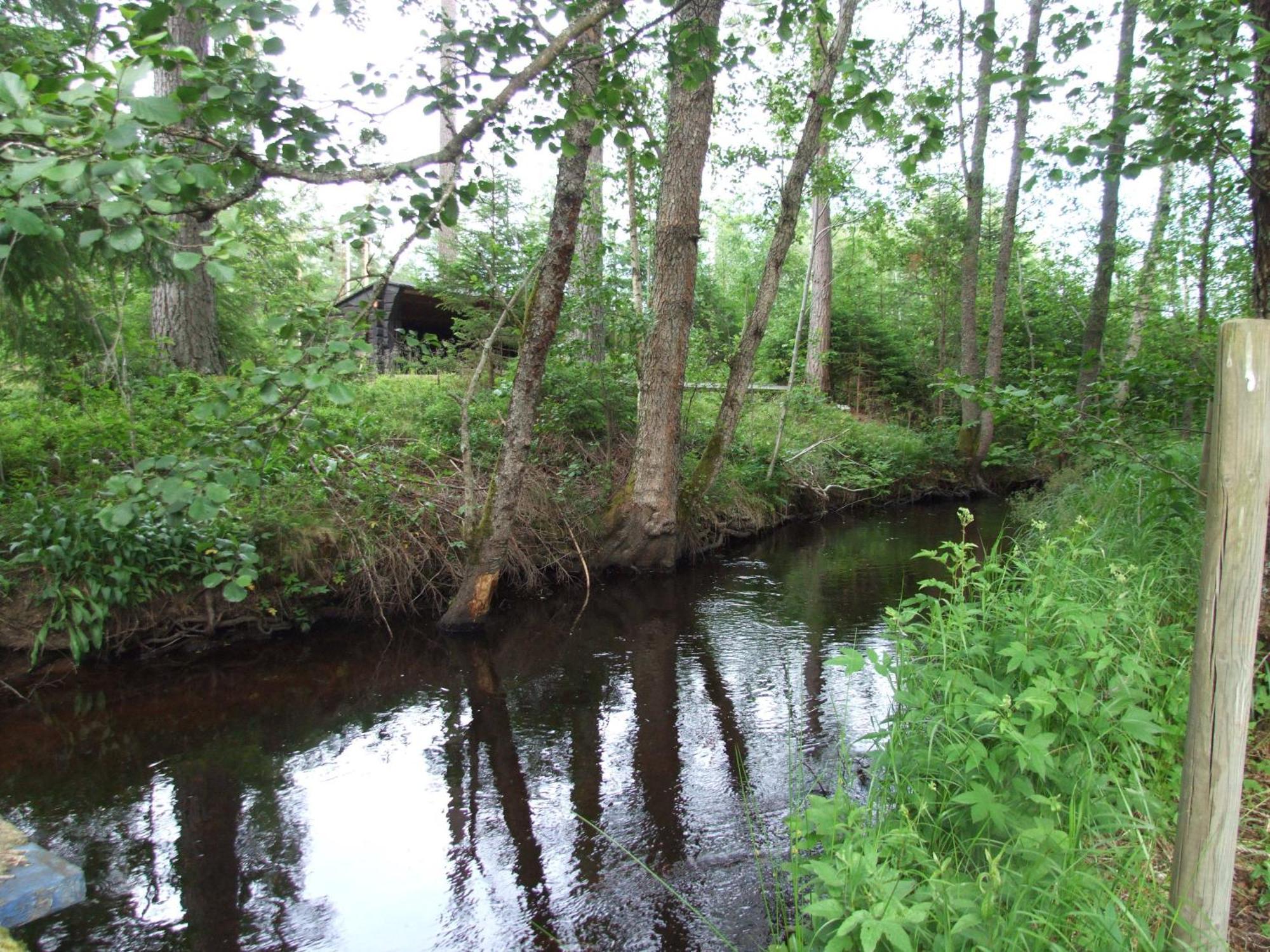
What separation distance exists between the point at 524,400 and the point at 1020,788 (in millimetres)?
5277

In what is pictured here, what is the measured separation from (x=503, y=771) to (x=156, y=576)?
347 cm

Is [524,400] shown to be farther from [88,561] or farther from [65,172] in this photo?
[65,172]

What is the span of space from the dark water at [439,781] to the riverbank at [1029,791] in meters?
0.57

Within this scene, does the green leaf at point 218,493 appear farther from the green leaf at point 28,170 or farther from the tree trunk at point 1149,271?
the tree trunk at point 1149,271

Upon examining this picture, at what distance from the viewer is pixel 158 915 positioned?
11.3 feet

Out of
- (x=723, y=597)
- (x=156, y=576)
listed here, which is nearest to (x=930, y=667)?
(x=723, y=597)

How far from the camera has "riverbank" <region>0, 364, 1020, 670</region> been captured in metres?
5.29

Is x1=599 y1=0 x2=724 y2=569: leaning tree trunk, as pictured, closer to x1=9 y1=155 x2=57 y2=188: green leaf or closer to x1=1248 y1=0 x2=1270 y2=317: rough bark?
x1=1248 y1=0 x2=1270 y2=317: rough bark

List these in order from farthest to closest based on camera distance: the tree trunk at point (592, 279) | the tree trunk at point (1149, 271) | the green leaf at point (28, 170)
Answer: the tree trunk at point (1149, 271) → the tree trunk at point (592, 279) → the green leaf at point (28, 170)

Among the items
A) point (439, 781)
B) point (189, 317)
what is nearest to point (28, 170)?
point (439, 781)

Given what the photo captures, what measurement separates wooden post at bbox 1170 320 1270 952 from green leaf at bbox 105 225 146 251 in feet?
8.36

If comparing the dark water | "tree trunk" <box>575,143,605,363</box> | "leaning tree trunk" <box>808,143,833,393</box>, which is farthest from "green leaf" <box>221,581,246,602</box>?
"leaning tree trunk" <box>808,143,833,393</box>

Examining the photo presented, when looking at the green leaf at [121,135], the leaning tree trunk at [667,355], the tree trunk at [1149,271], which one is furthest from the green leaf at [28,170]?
the tree trunk at [1149,271]

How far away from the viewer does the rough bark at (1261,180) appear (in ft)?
11.8
